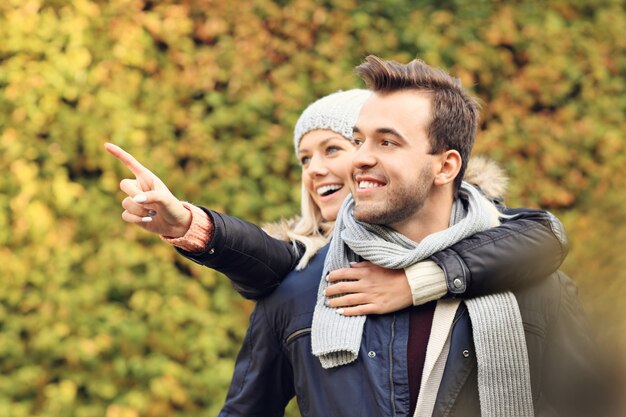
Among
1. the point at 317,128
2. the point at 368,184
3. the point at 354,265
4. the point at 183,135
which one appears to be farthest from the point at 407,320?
the point at 183,135

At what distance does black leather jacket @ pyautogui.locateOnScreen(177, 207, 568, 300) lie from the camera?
2.43 metres

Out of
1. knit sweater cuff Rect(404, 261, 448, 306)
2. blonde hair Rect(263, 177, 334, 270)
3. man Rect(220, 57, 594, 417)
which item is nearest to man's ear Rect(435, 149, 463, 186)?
man Rect(220, 57, 594, 417)

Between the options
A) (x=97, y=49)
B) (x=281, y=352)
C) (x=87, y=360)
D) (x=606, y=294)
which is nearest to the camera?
(x=606, y=294)

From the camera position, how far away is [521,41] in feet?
17.5

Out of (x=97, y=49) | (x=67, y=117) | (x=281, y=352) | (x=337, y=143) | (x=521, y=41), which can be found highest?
(x=521, y=41)

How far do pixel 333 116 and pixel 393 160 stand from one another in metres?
0.71

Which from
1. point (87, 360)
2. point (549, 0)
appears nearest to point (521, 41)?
point (549, 0)

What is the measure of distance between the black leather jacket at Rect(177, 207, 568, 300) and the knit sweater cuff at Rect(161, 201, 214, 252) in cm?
2

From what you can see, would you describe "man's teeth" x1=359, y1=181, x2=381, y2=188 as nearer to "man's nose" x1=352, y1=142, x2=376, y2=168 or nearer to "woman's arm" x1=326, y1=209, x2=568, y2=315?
"man's nose" x1=352, y1=142, x2=376, y2=168

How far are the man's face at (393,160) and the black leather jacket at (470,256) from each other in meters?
0.17

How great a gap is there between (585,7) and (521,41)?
479 mm

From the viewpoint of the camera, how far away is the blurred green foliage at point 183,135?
4234 millimetres

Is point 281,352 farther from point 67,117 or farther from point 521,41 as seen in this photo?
point 521,41

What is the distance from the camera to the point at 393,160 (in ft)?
8.25
